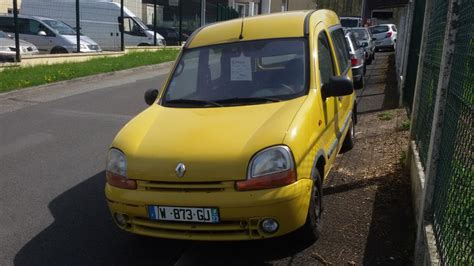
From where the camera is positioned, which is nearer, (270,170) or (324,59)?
(270,170)

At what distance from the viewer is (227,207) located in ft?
11.3

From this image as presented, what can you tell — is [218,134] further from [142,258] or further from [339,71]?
[339,71]

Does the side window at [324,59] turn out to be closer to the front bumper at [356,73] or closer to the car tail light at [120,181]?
the car tail light at [120,181]

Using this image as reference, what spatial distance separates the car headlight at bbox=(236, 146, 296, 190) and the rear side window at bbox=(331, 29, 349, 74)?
102 inches

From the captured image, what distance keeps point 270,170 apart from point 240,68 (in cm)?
156

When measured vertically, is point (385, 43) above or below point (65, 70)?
above

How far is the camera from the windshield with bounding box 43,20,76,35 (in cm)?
1816

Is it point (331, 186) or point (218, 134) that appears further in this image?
point (331, 186)

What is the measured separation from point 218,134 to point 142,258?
1.18 metres

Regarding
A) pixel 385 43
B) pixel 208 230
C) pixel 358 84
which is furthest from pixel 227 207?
pixel 385 43

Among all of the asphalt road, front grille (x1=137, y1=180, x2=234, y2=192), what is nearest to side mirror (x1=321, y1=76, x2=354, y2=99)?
the asphalt road

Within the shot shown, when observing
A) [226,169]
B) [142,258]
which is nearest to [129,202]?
[142,258]

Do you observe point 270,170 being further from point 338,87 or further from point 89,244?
point 89,244

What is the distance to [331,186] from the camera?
17.6 feet
